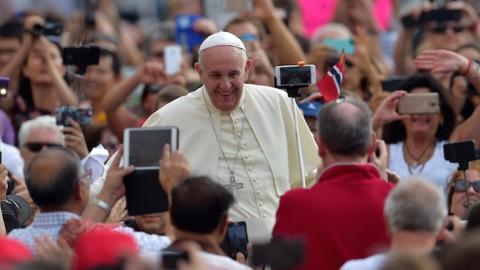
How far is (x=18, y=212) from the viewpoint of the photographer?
10125mm

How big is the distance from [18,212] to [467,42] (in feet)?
17.9

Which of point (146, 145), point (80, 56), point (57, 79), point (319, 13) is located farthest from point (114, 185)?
point (319, 13)

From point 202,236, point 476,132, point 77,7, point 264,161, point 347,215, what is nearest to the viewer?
point 202,236

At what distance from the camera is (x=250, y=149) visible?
9.88 metres

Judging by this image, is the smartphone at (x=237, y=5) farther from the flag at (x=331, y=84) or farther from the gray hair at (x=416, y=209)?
the gray hair at (x=416, y=209)

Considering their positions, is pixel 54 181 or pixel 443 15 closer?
pixel 54 181

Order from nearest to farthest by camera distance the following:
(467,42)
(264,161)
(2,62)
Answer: (264,161) → (467,42) → (2,62)

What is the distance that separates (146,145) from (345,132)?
3.28ft

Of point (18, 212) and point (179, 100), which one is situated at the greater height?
point (179, 100)

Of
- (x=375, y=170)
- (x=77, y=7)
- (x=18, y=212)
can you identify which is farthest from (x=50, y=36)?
(x=77, y=7)

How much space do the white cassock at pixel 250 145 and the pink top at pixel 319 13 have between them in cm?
728

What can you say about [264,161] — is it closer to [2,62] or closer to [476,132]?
[476,132]

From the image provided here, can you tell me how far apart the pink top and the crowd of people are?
0.59 metres

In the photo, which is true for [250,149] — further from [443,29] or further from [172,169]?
[443,29]
